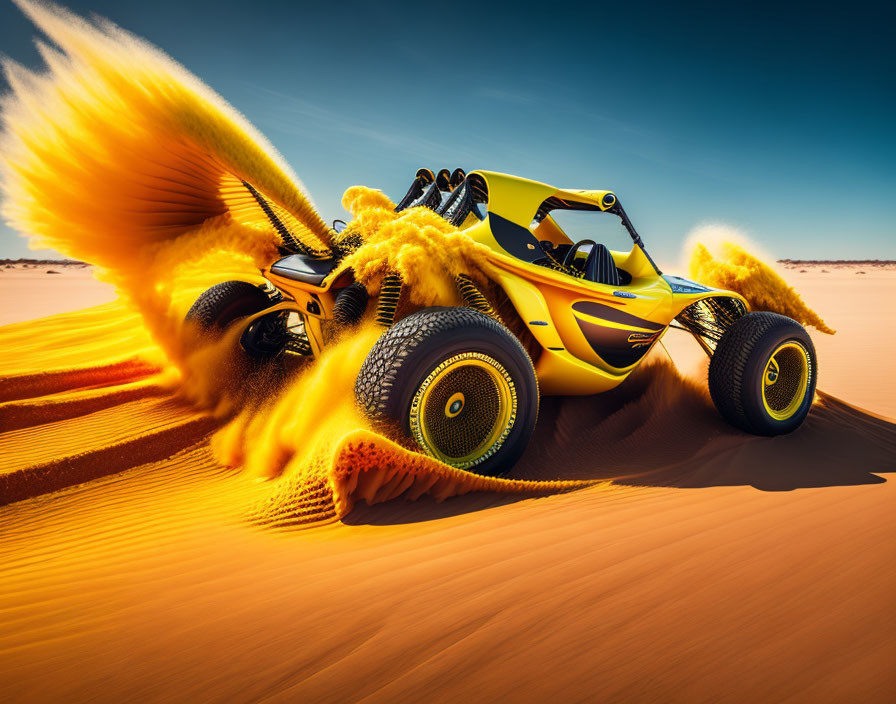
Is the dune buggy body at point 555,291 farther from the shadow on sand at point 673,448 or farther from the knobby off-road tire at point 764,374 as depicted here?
the shadow on sand at point 673,448

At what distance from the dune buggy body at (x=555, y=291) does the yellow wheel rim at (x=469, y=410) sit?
0.60m

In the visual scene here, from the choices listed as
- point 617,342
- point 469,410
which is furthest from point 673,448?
point 469,410

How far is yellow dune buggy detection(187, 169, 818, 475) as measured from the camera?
2.76m

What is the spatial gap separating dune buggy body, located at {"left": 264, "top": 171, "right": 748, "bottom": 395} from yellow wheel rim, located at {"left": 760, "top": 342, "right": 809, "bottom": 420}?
713mm

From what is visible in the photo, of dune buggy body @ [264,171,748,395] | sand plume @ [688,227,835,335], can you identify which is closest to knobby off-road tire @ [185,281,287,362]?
dune buggy body @ [264,171,748,395]

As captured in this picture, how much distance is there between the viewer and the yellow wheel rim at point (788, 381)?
4285mm

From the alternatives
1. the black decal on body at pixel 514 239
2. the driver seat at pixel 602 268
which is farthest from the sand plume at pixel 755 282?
the black decal on body at pixel 514 239

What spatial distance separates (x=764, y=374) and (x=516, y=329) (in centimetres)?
221

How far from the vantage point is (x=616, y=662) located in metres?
1.41

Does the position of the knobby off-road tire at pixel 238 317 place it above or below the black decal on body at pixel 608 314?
below

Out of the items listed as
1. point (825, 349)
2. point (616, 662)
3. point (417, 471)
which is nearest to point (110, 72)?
point (417, 471)

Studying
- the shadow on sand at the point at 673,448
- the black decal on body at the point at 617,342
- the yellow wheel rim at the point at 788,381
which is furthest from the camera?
the yellow wheel rim at the point at 788,381

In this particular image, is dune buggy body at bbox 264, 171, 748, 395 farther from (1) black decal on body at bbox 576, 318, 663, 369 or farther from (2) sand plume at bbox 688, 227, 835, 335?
(2) sand plume at bbox 688, 227, 835, 335

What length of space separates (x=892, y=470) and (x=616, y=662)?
10.6 ft
